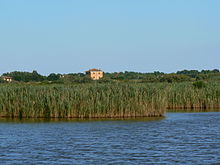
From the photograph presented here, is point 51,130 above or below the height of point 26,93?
below

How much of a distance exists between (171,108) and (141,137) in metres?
15.7

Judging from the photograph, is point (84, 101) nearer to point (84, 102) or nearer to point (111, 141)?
point (84, 102)

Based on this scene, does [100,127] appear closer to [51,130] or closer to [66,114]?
[51,130]

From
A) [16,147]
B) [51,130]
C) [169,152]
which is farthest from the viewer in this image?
[51,130]

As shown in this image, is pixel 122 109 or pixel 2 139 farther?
pixel 122 109

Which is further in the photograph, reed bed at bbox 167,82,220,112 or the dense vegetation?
reed bed at bbox 167,82,220,112

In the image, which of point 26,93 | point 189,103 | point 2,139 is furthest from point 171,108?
point 2,139

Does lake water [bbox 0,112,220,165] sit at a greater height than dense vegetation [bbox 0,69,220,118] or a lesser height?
lesser

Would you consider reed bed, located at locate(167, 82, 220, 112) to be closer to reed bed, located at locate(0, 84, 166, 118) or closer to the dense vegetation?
the dense vegetation

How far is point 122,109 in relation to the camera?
2817cm

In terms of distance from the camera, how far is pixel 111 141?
64.7 feet

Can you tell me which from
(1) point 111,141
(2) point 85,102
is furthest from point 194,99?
Result: (1) point 111,141

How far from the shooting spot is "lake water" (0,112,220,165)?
53.0ft

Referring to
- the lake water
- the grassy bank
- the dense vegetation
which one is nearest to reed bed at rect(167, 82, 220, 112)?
→ the dense vegetation
